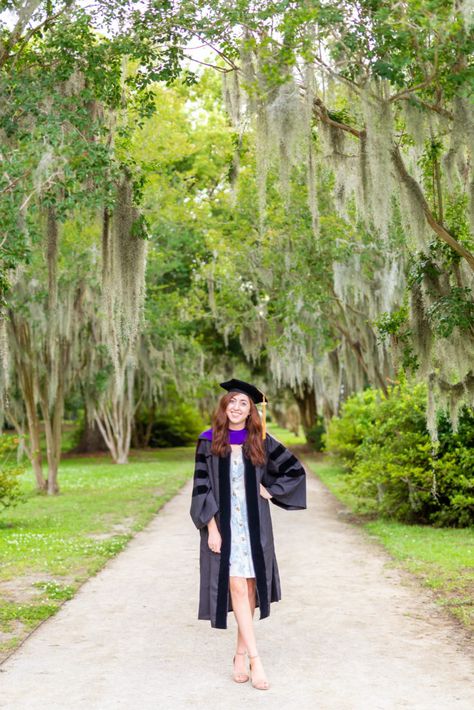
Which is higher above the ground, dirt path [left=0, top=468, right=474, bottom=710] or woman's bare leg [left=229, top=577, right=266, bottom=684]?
woman's bare leg [left=229, top=577, right=266, bottom=684]

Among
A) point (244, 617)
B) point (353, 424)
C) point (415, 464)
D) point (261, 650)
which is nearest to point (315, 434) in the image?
point (353, 424)

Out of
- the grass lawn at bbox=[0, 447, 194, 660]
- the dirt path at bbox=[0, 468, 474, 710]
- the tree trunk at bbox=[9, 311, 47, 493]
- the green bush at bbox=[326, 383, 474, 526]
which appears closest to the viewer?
the dirt path at bbox=[0, 468, 474, 710]

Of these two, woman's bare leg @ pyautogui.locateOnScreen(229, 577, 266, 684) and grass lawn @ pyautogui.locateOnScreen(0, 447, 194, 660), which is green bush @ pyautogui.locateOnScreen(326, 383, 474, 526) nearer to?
grass lawn @ pyautogui.locateOnScreen(0, 447, 194, 660)

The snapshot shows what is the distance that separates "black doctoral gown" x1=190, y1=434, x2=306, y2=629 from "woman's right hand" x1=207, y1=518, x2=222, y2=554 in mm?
23

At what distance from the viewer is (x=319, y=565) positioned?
8.41m

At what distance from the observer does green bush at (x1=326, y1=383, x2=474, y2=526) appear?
10422 mm

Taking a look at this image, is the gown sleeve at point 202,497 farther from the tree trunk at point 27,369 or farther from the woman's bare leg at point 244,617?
the tree trunk at point 27,369

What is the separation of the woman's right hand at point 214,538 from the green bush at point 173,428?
34080 millimetres

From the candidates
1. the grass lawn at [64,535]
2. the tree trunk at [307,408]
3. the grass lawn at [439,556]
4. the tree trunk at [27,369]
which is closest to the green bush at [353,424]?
the grass lawn at [439,556]

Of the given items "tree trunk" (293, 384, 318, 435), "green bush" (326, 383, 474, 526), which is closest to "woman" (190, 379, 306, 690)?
"green bush" (326, 383, 474, 526)

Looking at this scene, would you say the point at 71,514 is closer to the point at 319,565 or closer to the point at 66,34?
the point at 319,565

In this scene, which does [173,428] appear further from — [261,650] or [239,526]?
[239,526]

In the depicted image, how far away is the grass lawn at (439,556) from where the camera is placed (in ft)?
21.7

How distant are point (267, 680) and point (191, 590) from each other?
2.85m
